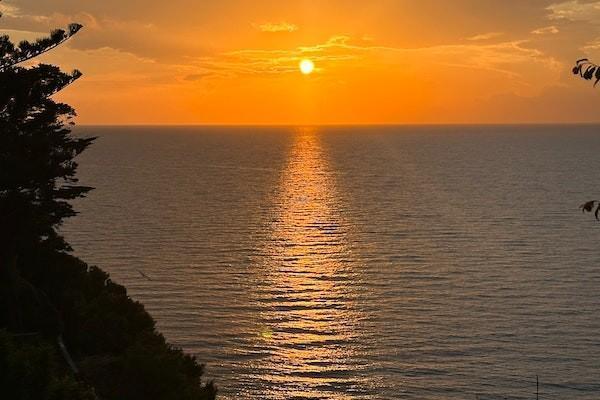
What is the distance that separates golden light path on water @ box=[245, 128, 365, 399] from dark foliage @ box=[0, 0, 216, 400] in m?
11.3

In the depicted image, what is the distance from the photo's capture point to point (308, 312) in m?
56.2

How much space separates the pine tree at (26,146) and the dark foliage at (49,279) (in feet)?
0.13

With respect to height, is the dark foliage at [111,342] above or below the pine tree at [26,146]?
below

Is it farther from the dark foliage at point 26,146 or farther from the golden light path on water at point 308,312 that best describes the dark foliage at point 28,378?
the golden light path on water at point 308,312

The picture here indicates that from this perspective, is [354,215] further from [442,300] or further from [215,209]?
[442,300]

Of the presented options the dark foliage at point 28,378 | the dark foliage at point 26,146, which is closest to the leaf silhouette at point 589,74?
the dark foliage at point 28,378

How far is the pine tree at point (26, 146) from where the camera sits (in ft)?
88.1

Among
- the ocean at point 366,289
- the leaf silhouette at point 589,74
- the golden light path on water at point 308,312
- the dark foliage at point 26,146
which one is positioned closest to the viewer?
the leaf silhouette at point 589,74

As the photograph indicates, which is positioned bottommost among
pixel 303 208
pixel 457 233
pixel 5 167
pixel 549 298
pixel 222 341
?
pixel 222 341

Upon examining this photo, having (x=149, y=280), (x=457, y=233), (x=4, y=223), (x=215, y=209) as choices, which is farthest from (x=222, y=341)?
(x=215, y=209)

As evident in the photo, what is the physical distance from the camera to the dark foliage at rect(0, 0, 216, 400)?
27.1m

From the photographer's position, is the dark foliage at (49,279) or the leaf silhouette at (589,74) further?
the dark foliage at (49,279)

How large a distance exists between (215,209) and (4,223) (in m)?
85.9

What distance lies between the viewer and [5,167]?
26109 millimetres
